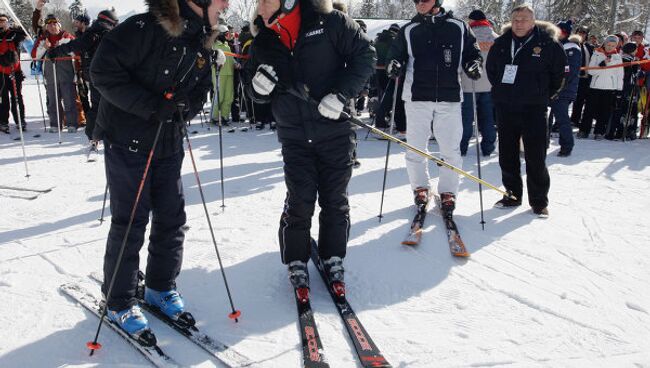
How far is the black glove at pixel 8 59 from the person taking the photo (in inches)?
337

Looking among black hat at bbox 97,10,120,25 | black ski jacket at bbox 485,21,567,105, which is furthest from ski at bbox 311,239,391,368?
black hat at bbox 97,10,120,25

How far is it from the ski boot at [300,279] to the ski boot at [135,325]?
3.14 feet

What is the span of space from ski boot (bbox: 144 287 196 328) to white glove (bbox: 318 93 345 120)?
147cm

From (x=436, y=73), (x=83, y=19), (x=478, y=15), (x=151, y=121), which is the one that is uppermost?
(x=83, y=19)

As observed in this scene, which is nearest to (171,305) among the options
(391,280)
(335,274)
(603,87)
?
(335,274)

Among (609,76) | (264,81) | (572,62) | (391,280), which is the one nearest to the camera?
(264,81)

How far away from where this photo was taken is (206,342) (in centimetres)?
Result: 280

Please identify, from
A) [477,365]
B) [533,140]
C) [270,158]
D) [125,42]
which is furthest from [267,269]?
[270,158]

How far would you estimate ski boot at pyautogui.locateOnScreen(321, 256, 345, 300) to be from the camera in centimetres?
336

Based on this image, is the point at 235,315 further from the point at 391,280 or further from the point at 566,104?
the point at 566,104

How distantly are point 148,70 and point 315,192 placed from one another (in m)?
1.35

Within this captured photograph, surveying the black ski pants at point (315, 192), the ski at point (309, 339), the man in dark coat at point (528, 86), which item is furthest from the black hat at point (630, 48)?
the ski at point (309, 339)

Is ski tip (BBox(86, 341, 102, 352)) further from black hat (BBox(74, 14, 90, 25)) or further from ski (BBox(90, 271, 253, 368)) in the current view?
black hat (BBox(74, 14, 90, 25))

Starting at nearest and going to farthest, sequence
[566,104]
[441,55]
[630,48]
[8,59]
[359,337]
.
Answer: [359,337], [441,55], [566,104], [8,59], [630,48]
